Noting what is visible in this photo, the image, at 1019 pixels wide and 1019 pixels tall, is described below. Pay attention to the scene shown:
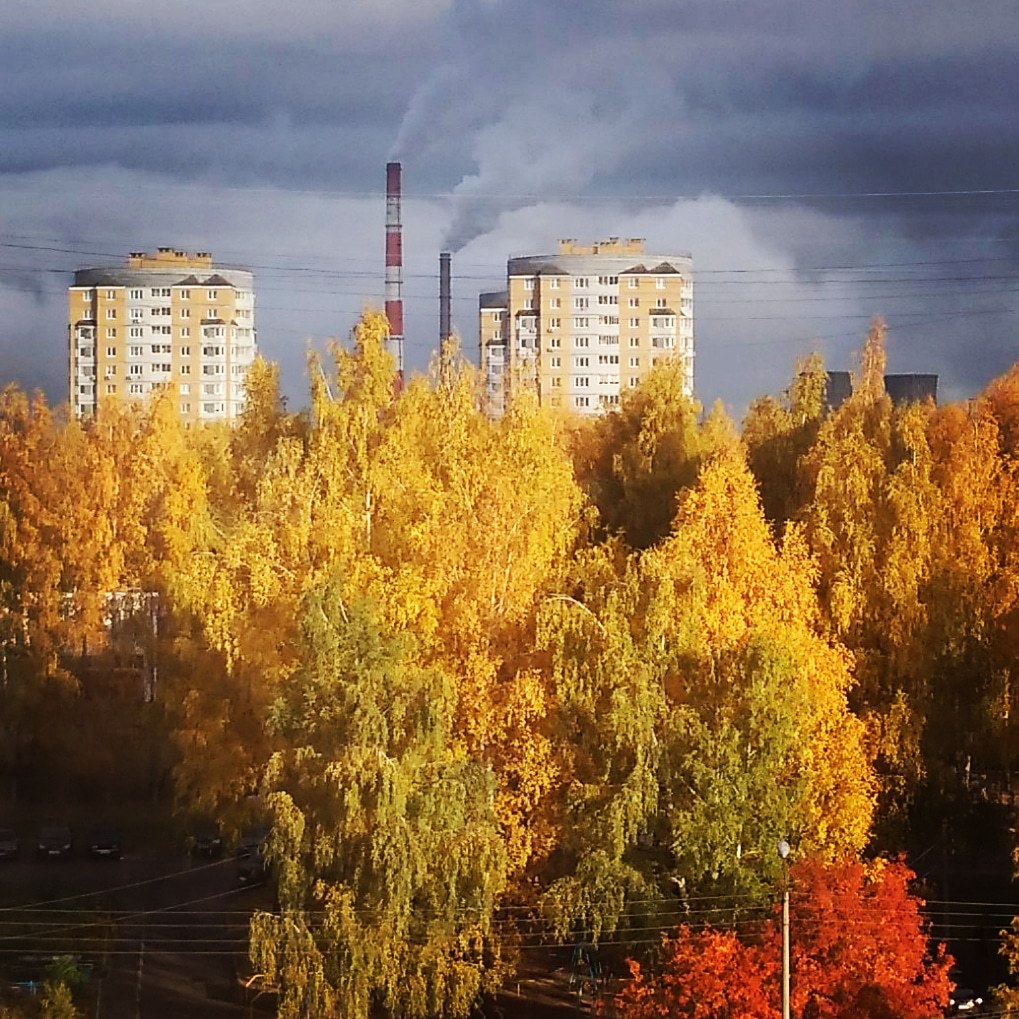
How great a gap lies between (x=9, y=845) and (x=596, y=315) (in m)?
14.9

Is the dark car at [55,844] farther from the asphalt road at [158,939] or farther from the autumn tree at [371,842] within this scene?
the autumn tree at [371,842]

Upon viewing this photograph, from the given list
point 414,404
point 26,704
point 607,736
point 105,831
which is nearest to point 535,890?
point 607,736

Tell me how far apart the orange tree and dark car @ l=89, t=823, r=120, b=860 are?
5858 millimetres

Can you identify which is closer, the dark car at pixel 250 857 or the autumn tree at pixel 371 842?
the autumn tree at pixel 371 842

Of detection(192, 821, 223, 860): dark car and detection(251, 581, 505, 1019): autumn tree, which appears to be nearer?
detection(251, 581, 505, 1019): autumn tree

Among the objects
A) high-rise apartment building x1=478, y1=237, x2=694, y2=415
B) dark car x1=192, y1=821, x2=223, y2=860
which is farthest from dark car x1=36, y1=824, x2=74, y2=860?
high-rise apartment building x1=478, y1=237, x2=694, y2=415

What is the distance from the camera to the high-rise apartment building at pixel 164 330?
2598 cm

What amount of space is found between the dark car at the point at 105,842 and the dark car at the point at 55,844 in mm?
165

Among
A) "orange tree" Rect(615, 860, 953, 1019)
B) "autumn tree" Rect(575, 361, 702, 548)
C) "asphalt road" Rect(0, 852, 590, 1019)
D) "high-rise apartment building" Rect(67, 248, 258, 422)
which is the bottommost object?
"asphalt road" Rect(0, 852, 590, 1019)

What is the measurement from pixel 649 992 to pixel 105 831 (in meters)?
6.49

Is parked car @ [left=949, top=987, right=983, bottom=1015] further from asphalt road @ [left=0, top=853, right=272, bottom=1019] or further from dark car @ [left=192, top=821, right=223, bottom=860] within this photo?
dark car @ [left=192, top=821, right=223, bottom=860]

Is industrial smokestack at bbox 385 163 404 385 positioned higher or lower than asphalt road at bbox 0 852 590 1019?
higher

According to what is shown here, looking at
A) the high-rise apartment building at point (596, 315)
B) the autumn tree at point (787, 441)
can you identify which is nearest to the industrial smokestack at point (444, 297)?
the high-rise apartment building at point (596, 315)

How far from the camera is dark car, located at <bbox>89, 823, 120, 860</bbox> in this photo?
11.9 meters
